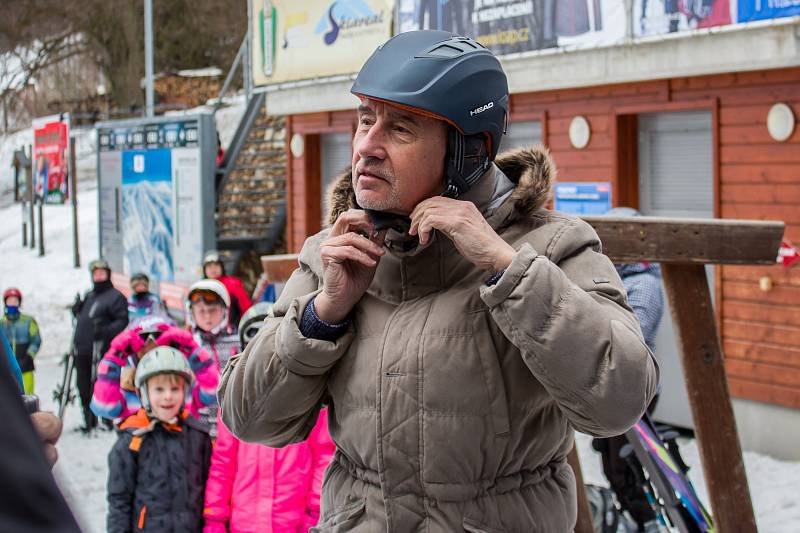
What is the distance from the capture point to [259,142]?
19297mm

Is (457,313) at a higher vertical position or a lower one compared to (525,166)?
lower

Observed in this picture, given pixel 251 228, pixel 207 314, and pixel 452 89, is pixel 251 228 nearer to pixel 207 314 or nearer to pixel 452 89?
pixel 207 314

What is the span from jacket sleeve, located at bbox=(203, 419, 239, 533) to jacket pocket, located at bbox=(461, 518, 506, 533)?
279cm

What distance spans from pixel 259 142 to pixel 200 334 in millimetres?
12317

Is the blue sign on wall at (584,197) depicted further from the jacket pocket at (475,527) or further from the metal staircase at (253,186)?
the metal staircase at (253,186)

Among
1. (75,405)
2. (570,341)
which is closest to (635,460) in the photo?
(570,341)

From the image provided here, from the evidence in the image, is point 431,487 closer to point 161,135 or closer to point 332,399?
point 332,399

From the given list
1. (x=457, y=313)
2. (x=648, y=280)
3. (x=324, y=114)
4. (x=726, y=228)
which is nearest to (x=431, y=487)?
(x=457, y=313)

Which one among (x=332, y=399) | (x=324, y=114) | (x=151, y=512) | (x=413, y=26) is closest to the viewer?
(x=332, y=399)

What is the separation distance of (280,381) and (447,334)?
0.37m

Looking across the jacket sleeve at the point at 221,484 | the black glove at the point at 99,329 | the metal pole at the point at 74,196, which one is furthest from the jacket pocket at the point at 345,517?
the metal pole at the point at 74,196

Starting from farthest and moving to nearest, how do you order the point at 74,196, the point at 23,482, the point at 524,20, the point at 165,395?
the point at 74,196 < the point at 524,20 < the point at 165,395 < the point at 23,482

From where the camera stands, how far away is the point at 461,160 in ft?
7.52

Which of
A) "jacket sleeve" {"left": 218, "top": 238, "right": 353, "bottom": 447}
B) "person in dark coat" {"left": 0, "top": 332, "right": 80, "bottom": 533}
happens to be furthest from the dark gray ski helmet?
"person in dark coat" {"left": 0, "top": 332, "right": 80, "bottom": 533}
